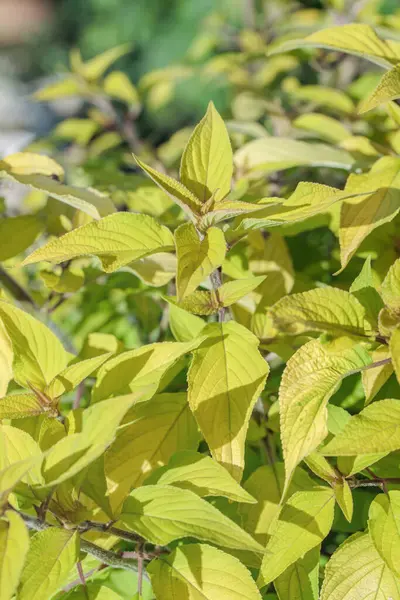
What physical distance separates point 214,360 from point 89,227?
0.68ft

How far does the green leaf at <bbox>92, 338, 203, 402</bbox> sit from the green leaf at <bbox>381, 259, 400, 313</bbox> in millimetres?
217

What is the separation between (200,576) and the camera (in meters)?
0.61

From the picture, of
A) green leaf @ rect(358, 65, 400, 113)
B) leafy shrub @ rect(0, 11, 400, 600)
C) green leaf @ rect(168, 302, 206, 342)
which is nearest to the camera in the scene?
leafy shrub @ rect(0, 11, 400, 600)

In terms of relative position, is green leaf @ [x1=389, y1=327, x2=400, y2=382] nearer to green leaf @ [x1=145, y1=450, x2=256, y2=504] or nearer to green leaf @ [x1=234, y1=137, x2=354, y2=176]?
green leaf @ [x1=145, y1=450, x2=256, y2=504]

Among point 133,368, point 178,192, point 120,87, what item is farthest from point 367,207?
point 120,87

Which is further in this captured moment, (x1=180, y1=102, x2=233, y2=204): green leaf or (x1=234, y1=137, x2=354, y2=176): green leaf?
(x1=234, y1=137, x2=354, y2=176): green leaf

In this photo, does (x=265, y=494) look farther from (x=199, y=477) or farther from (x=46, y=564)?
(x=46, y=564)

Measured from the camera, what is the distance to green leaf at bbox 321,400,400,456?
21.4 inches

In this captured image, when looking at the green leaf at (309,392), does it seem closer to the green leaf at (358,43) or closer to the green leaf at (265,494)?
the green leaf at (265,494)

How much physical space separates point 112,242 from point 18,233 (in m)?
0.41

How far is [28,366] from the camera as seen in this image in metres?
0.70

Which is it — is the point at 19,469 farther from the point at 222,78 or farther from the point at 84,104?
the point at 84,104

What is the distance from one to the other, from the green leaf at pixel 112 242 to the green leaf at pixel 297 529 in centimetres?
33

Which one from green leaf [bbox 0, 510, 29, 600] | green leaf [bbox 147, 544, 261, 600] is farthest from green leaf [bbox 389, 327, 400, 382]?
green leaf [bbox 0, 510, 29, 600]
